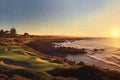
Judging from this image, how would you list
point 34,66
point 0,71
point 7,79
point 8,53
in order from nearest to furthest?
point 7,79 < point 0,71 < point 34,66 < point 8,53

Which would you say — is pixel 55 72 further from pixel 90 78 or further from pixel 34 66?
pixel 34 66

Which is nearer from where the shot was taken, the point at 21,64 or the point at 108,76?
the point at 108,76

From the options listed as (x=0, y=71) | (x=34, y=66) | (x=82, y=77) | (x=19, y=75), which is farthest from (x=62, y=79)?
(x=34, y=66)

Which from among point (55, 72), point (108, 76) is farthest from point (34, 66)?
point (108, 76)

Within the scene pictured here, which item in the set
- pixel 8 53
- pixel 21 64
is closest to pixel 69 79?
pixel 21 64

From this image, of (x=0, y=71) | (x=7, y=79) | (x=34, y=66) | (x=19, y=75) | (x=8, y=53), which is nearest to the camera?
(x=7, y=79)

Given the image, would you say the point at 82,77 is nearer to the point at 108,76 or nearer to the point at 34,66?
the point at 108,76

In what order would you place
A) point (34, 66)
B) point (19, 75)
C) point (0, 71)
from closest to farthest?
point (19, 75) → point (0, 71) → point (34, 66)

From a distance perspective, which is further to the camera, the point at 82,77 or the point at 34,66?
the point at 34,66

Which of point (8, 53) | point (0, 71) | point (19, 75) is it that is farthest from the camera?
point (8, 53)
